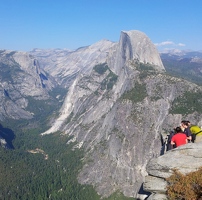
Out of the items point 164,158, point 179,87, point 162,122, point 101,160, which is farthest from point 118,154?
Answer: point 164,158

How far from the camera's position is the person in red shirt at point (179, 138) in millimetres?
27938

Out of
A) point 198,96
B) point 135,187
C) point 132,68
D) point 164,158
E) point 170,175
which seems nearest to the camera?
point 170,175

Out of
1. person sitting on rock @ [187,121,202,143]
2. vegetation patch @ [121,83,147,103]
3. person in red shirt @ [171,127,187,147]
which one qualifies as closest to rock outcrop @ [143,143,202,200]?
person in red shirt @ [171,127,187,147]

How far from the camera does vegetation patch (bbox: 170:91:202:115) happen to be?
14212cm

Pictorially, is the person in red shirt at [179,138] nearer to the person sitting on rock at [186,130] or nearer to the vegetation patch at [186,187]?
the person sitting on rock at [186,130]

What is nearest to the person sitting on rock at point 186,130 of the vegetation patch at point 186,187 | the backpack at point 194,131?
the backpack at point 194,131

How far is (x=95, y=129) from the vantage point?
190750 mm

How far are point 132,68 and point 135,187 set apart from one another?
3355 inches

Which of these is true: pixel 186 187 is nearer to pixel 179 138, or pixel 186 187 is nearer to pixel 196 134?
pixel 179 138

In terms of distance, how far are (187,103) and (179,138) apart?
125 metres

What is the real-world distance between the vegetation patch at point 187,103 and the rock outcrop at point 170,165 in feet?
392

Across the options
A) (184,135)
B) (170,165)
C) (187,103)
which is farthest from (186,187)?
(187,103)

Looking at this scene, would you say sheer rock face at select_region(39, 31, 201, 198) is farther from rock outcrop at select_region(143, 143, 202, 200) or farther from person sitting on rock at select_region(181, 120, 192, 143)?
rock outcrop at select_region(143, 143, 202, 200)

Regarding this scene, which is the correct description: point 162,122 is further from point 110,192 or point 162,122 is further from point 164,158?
point 164,158
